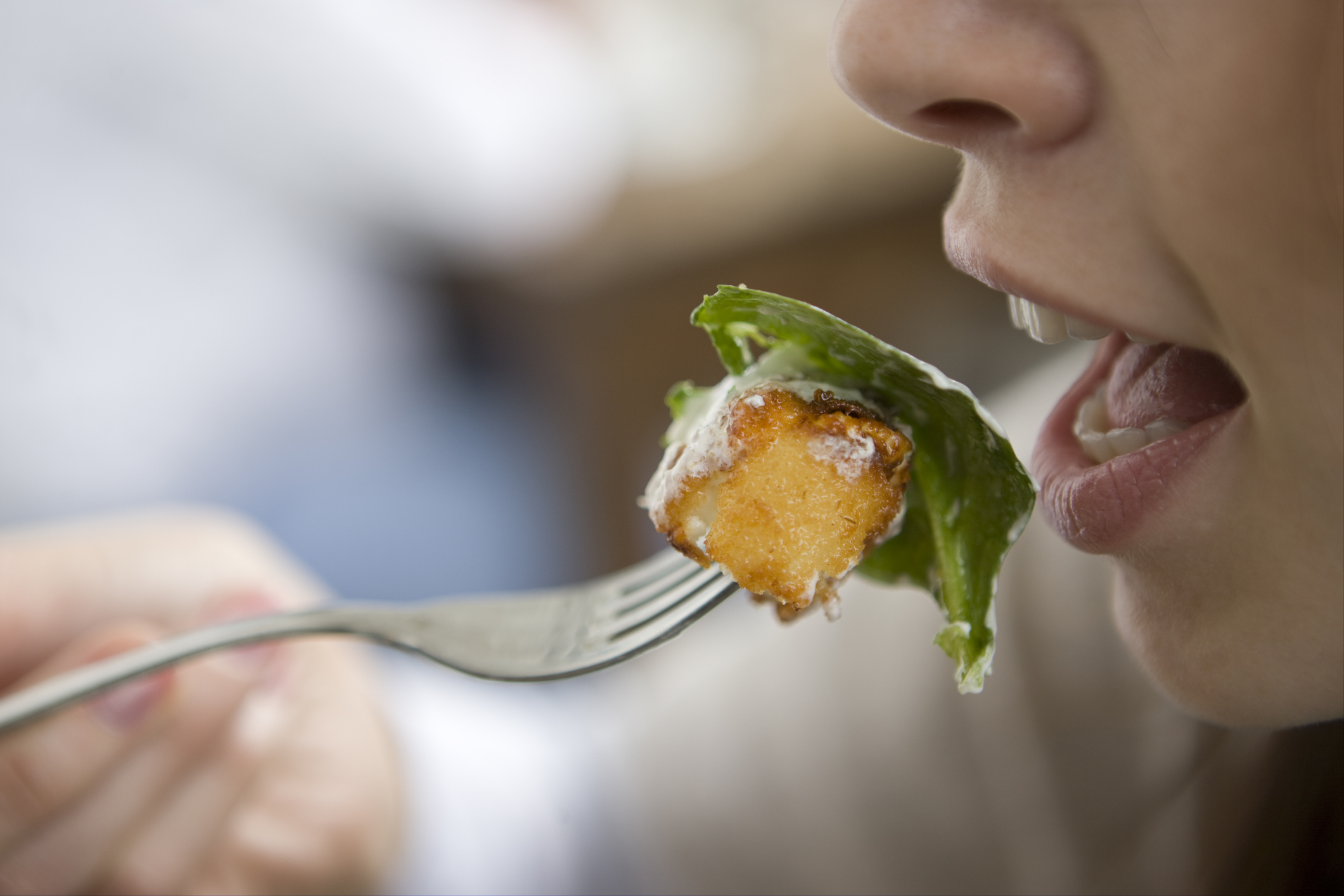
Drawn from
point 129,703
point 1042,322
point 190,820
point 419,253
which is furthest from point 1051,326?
point 419,253

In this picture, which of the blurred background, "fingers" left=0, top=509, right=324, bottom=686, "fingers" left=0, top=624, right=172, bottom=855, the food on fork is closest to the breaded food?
the food on fork

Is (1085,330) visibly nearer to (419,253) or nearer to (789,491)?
(789,491)

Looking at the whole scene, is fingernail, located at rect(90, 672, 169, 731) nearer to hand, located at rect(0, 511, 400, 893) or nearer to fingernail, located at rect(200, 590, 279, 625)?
hand, located at rect(0, 511, 400, 893)

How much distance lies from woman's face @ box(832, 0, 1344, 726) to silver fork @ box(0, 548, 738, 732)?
0.23m

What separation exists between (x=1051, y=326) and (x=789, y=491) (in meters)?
0.17

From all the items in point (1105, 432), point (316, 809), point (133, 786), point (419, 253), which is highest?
point (419, 253)

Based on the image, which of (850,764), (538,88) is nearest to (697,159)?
(538,88)

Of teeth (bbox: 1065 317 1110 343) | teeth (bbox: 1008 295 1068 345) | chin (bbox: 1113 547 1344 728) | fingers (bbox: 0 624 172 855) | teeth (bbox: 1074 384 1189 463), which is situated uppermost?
teeth (bbox: 1008 295 1068 345)

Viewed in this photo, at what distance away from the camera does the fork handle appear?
1.72ft

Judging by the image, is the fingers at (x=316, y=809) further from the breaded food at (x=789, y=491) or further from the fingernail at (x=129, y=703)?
the breaded food at (x=789, y=491)

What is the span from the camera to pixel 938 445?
51 centimetres

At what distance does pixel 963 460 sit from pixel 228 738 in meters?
0.80

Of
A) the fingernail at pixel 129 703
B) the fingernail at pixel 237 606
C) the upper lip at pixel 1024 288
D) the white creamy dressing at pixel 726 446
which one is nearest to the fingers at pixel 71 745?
the fingernail at pixel 129 703

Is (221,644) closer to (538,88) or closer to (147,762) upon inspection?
(147,762)
